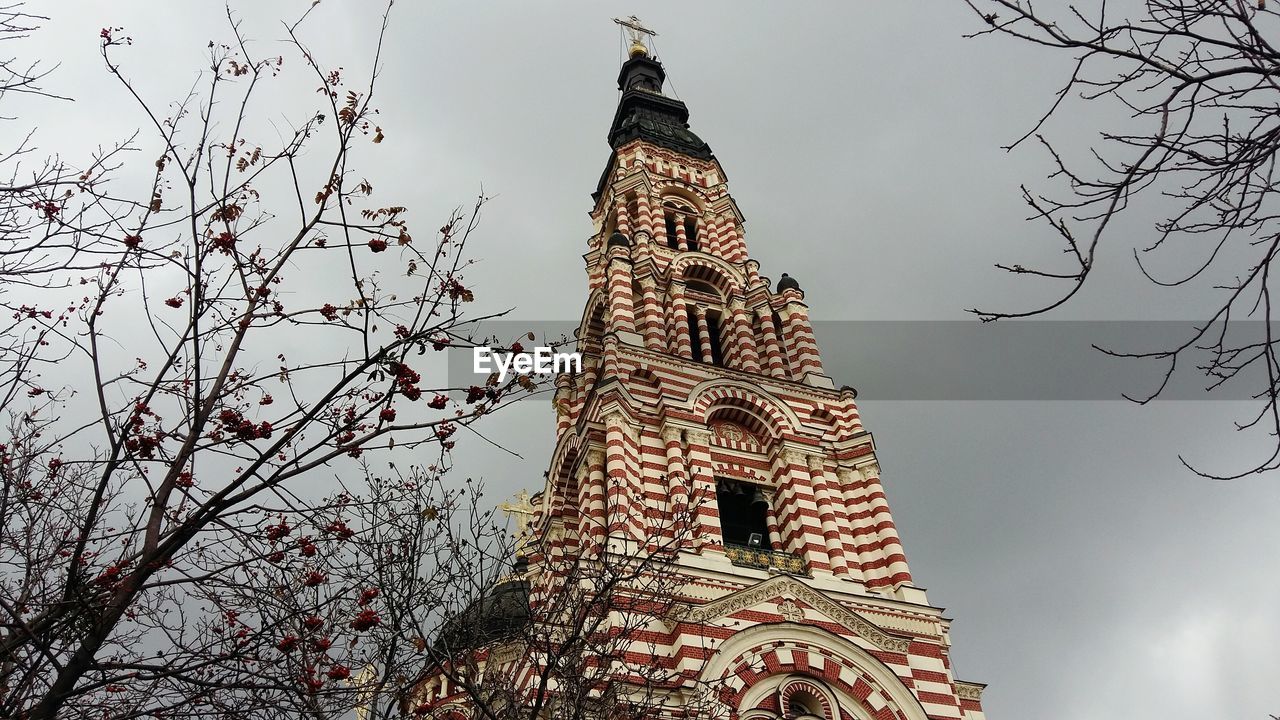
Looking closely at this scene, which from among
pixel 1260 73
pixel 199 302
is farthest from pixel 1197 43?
pixel 199 302

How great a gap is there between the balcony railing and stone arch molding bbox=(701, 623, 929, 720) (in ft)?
7.19

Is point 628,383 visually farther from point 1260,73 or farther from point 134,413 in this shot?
point 1260,73

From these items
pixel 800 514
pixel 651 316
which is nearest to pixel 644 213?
pixel 651 316

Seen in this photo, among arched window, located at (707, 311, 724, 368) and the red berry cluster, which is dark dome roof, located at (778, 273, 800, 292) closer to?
arched window, located at (707, 311, 724, 368)

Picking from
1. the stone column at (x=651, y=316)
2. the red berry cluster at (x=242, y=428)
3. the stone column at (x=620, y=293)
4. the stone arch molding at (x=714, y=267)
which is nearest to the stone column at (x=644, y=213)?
the stone arch molding at (x=714, y=267)

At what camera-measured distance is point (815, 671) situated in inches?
658

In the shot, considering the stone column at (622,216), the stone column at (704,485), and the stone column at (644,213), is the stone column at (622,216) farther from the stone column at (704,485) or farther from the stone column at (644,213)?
the stone column at (704,485)

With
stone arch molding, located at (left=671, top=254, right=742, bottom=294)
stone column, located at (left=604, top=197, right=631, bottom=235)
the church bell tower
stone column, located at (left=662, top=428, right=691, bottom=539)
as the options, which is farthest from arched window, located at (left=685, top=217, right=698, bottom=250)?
stone column, located at (left=662, top=428, right=691, bottom=539)

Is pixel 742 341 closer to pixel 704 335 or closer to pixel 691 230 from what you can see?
pixel 704 335

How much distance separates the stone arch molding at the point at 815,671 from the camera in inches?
632

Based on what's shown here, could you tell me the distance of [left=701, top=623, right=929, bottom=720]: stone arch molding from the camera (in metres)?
16.1

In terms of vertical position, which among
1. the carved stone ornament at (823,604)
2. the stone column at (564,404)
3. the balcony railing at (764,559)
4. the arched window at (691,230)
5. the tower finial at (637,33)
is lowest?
the carved stone ornament at (823,604)

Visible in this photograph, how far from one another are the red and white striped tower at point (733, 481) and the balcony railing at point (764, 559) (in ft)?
0.16

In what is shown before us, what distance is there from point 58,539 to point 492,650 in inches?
182
